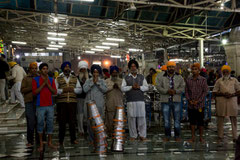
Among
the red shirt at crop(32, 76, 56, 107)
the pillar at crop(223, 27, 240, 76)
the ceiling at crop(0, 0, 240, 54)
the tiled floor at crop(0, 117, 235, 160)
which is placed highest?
the ceiling at crop(0, 0, 240, 54)

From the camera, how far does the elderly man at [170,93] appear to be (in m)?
6.70

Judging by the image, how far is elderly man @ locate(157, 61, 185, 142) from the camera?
6.70 metres

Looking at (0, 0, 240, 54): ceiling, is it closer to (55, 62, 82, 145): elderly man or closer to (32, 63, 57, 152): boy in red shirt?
(55, 62, 82, 145): elderly man

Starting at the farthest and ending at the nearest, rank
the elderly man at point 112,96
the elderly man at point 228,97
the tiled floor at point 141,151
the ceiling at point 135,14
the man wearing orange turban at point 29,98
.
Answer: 1. the ceiling at point 135,14
2. the elderly man at point 112,96
3. the elderly man at point 228,97
4. the man wearing orange turban at point 29,98
5. the tiled floor at point 141,151

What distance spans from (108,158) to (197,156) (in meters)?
1.66

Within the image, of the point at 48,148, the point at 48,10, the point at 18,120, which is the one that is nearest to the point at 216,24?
the point at 48,10

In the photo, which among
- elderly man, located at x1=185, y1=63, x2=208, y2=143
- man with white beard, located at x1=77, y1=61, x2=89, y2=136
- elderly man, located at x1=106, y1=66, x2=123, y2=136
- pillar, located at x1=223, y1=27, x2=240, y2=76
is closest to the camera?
elderly man, located at x1=185, y1=63, x2=208, y2=143

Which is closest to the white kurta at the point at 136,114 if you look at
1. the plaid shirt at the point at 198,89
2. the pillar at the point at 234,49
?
the plaid shirt at the point at 198,89

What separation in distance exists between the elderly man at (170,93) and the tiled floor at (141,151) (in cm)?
50

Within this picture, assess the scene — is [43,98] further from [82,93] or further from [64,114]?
[82,93]

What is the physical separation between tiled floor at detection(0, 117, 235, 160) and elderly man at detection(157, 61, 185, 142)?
19.6 inches

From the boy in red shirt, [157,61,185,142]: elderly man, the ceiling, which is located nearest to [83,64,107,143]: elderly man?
the boy in red shirt

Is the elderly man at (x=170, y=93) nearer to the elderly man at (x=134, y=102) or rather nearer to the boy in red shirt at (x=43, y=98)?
the elderly man at (x=134, y=102)

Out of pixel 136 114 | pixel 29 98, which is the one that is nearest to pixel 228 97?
pixel 136 114
